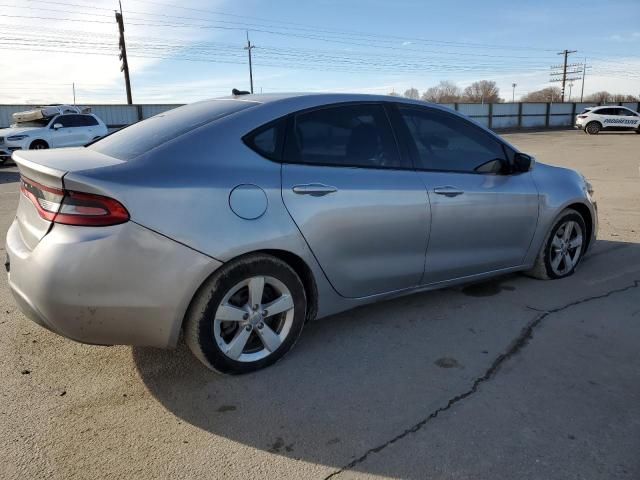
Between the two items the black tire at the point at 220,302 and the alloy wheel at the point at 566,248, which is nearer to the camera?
the black tire at the point at 220,302

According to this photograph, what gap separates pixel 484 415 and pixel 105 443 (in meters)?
1.83

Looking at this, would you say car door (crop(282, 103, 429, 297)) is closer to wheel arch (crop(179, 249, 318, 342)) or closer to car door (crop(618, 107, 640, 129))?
wheel arch (crop(179, 249, 318, 342))

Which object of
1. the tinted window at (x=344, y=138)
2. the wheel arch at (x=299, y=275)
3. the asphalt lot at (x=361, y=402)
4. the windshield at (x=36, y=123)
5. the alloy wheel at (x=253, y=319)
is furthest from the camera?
the windshield at (x=36, y=123)

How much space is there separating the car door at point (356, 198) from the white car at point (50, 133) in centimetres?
1502

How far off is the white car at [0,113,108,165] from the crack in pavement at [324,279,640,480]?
15.6 meters

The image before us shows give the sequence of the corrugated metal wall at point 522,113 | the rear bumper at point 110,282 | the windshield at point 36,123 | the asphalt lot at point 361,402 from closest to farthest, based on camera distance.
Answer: the asphalt lot at point 361,402 < the rear bumper at point 110,282 < the windshield at point 36,123 < the corrugated metal wall at point 522,113

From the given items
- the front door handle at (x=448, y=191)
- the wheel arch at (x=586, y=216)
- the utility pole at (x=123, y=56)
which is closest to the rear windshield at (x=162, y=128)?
the front door handle at (x=448, y=191)

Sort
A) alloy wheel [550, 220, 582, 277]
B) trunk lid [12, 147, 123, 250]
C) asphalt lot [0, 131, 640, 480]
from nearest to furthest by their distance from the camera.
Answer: asphalt lot [0, 131, 640, 480] < trunk lid [12, 147, 123, 250] < alloy wheel [550, 220, 582, 277]

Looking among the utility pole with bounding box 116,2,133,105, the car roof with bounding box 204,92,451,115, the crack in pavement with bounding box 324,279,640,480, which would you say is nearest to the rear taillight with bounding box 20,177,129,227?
the car roof with bounding box 204,92,451,115

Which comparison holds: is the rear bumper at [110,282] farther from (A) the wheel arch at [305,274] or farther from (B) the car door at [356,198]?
(B) the car door at [356,198]

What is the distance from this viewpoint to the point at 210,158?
2879 millimetres

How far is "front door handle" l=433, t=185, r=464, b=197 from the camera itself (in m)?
3.71

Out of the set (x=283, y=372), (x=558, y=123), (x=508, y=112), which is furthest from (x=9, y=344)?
(x=558, y=123)

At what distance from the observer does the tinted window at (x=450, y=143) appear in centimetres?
377
